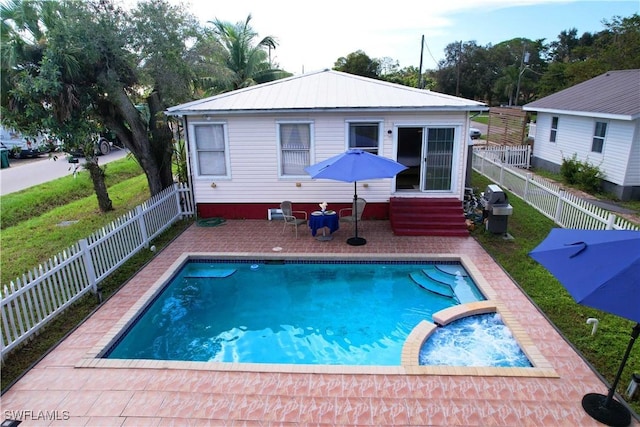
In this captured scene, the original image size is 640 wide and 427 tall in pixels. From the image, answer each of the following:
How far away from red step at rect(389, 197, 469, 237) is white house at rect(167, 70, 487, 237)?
0.21 metres

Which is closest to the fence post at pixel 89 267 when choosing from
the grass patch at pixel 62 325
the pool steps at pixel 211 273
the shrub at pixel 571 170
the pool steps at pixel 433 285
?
the grass patch at pixel 62 325

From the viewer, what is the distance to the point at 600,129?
1523 centimetres

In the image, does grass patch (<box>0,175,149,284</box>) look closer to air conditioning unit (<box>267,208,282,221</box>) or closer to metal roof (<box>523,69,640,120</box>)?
air conditioning unit (<box>267,208,282,221</box>)

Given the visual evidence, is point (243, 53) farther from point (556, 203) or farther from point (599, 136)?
point (556, 203)

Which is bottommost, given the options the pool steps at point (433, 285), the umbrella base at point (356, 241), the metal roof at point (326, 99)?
the pool steps at point (433, 285)

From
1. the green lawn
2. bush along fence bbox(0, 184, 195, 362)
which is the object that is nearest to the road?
the green lawn

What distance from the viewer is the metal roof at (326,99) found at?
35.4 feet

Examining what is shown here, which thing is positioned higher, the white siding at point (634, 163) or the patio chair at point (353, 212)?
the white siding at point (634, 163)

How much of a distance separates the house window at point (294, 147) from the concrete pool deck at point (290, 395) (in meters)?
7.05

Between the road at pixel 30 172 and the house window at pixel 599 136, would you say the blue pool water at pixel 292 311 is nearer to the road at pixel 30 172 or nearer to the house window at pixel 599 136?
the house window at pixel 599 136

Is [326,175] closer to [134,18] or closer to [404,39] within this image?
[134,18]

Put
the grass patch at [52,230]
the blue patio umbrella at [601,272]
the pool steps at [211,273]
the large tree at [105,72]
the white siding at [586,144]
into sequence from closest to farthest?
the blue patio umbrella at [601,272] < the pool steps at [211,273] < the grass patch at [52,230] < the large tree at [105,72] < the white siding at [586,144]

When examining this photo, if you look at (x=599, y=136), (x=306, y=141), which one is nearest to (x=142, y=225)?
(x=306, y=141)

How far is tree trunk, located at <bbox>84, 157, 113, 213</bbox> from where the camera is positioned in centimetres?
1245
